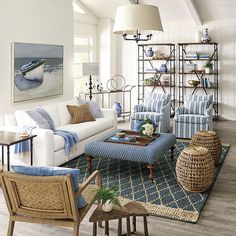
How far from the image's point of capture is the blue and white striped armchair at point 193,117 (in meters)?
7.30

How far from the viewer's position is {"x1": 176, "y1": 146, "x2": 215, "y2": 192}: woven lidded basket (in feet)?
14.6

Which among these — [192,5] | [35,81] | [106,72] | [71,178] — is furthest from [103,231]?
[106,72]

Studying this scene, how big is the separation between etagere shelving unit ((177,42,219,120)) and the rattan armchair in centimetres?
757

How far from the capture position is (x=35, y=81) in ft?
22.4

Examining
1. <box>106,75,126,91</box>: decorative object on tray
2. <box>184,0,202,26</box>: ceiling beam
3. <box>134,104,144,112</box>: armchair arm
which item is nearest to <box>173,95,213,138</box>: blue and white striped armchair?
<box>134,104,144,112</box>: armchair arm

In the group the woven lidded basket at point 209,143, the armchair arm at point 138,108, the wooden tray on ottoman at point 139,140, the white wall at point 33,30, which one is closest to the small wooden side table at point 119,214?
the wooden tray on ottoman at point 139,140

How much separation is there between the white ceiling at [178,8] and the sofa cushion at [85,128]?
3.61 metres

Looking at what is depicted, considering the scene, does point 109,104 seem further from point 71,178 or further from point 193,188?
point 71,178

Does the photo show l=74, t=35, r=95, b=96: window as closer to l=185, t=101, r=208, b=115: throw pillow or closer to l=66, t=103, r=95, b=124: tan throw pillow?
l=66, t=103, r=95, b=124: tan throw pillow

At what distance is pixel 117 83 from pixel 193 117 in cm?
398

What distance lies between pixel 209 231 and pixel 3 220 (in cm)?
208

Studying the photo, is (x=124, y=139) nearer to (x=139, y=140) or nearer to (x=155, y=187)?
(x=139, y=140)

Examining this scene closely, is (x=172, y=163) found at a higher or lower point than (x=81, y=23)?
lower

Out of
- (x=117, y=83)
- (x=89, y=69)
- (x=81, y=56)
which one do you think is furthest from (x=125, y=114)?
(x=89, y=69)
